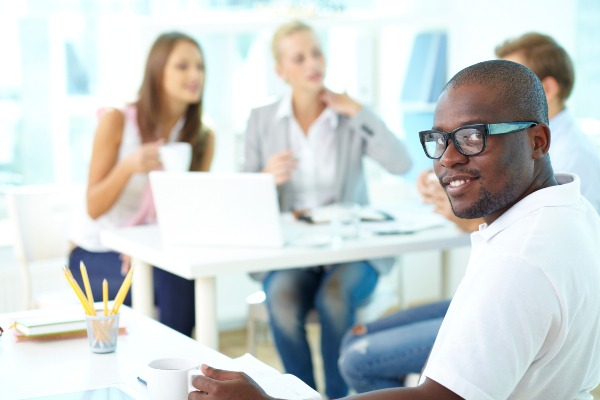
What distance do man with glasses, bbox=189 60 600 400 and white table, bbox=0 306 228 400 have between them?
Result: 0.27m

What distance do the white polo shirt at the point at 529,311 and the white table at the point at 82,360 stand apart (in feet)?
1.62

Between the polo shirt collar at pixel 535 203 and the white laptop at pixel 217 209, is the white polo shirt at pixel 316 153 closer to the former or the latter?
the white laptop at pixel 217 209

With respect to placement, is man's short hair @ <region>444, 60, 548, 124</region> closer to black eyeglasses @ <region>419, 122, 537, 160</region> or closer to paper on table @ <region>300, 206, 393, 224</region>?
black eyeglasses @ <region>419, 122, 537, 160</region>

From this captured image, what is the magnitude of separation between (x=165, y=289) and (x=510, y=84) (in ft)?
6.11

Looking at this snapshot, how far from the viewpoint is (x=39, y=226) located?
326 cm

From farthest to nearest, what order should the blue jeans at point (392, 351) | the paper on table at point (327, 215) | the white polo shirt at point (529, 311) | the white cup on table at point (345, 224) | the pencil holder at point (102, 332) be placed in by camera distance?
the paper on table at point (327, 215)
the white cup on table at point (345, 224)
the blue jeans at point (392, 351)
the pencil holder at point (102, 332)
the white polo shirt at point (529, 311)

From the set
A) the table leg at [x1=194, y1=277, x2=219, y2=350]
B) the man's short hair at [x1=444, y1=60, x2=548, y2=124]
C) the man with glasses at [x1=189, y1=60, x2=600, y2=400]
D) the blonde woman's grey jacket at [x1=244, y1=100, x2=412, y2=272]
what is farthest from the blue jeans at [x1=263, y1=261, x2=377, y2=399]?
the man's short hair at [x1=444, y1=60, x2=548, y2=124]

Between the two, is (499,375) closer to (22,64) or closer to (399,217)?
(399,217)

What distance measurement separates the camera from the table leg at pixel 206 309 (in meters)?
2.39

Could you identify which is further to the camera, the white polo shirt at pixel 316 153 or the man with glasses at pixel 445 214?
the white polo shirt at pixel 316 153

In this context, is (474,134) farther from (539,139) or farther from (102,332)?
(102,332)

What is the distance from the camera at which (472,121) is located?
4.32ft

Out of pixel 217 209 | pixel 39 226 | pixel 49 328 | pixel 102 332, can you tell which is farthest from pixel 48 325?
pixel 39 226

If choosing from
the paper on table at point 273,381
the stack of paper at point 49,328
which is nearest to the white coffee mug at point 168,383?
the paper on table at point 273,381
